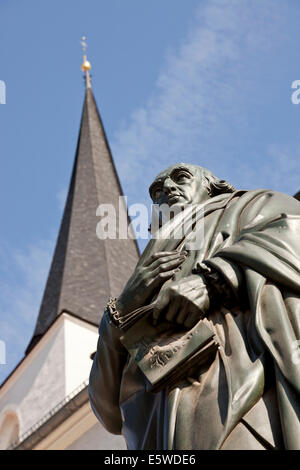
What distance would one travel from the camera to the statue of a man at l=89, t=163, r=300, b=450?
11.0 feet

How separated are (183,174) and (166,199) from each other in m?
0.14

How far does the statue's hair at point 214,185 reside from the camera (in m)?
4.55

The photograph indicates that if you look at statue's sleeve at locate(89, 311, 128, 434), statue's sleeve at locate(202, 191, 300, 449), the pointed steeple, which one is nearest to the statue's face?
statue's sleeve at locate(202, 191, 300, 449)

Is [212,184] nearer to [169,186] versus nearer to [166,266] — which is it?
[169,186]

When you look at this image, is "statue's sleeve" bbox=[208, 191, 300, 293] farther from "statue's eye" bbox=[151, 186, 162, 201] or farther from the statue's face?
"statue's eye" bbox=[151, 186, 162, 201]

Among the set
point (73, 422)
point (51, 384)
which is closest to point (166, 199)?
point (73, 422)

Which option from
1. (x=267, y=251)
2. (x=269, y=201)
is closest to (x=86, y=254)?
(x=269, y=201)

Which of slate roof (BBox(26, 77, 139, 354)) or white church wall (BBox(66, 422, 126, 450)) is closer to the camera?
white church wall (BBox(66, 422, 126, 450))

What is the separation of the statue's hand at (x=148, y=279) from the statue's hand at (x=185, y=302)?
16cm

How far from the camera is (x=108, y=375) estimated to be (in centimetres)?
393

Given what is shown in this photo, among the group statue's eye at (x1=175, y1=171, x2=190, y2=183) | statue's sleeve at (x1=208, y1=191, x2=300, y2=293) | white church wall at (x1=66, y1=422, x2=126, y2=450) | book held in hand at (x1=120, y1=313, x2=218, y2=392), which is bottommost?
white church wall at (x1=66, y1=422, x2=126, y2=450)

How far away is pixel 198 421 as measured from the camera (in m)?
3.40
